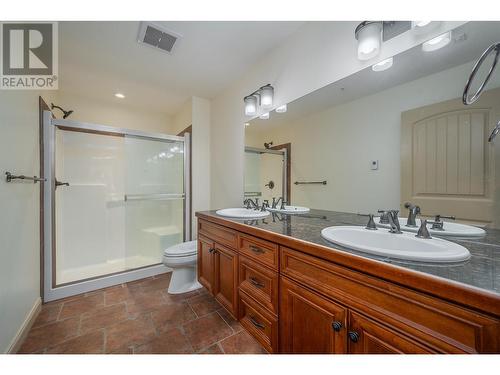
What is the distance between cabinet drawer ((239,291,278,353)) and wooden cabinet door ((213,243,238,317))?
0.26ft

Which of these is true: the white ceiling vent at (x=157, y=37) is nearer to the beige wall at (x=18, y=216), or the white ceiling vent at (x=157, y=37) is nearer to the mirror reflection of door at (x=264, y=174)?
the beige wall at (x=18, y=216)

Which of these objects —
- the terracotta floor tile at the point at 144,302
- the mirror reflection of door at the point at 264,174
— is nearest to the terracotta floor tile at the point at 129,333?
the terracotta floor tile at the point at 144,302

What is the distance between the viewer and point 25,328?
136 centimetres

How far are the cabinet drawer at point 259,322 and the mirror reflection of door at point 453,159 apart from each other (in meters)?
0.99

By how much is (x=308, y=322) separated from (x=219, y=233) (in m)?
0.88

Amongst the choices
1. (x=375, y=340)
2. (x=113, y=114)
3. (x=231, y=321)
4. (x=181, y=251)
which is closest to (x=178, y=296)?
(x=181, y=251)

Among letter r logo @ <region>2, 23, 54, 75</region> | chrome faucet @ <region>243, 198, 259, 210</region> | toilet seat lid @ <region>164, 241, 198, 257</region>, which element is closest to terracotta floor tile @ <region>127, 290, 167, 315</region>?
toilet seat lid @ <region>164, 241, 198, 257</region>

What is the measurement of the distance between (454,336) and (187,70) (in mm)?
2506

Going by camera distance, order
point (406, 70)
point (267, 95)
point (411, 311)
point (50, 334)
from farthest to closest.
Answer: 1. point (267, 95)
2. point (50, 334)
3. point (406, 70)
4. point (411, 311)

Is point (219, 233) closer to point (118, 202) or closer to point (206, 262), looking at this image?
point (206, 262)

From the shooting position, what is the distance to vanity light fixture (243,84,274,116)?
1.82 m
